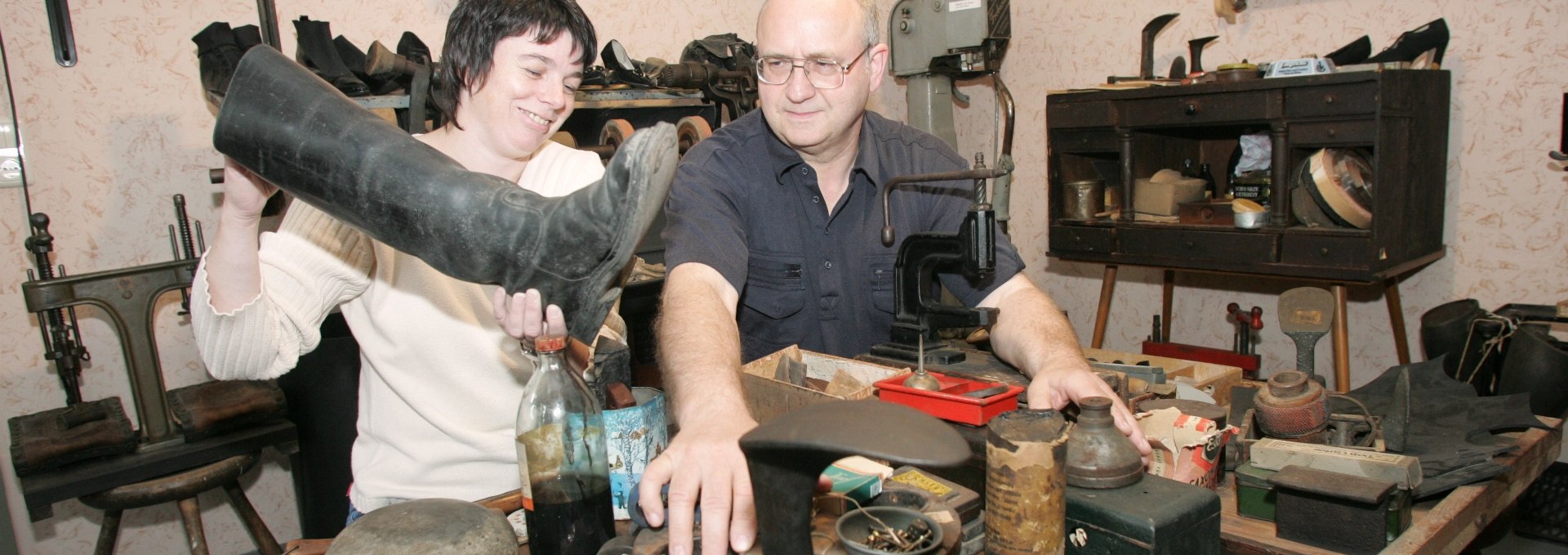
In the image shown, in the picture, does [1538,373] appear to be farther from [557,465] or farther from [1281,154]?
[557,465]

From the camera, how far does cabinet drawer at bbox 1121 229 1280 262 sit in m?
2.85

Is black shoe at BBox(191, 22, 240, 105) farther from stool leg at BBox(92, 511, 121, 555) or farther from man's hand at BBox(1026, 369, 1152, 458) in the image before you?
man's hand at BBox(1026, 369, 1152, 458)

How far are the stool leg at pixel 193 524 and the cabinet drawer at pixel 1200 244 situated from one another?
9.42 feet

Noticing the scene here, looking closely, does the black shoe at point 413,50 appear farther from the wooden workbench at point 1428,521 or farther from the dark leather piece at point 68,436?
the wooden workbench at point 1428,521

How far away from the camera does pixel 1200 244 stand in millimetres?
2996

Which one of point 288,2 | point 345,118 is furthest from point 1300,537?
point 288,2

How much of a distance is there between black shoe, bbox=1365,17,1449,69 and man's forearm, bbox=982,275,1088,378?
1722mm

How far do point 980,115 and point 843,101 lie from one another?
2556 mm

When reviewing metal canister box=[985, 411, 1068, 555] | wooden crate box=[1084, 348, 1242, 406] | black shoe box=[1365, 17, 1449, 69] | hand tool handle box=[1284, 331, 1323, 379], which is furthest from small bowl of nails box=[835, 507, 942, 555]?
black shoe box=[1365, 17, 1449, 69]

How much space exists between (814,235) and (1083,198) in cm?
168

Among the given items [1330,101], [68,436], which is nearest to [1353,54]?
[1330,101]

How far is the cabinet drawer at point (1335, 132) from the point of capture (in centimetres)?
258

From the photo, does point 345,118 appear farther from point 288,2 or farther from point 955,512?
point 288,2

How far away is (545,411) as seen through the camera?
1.06 m
